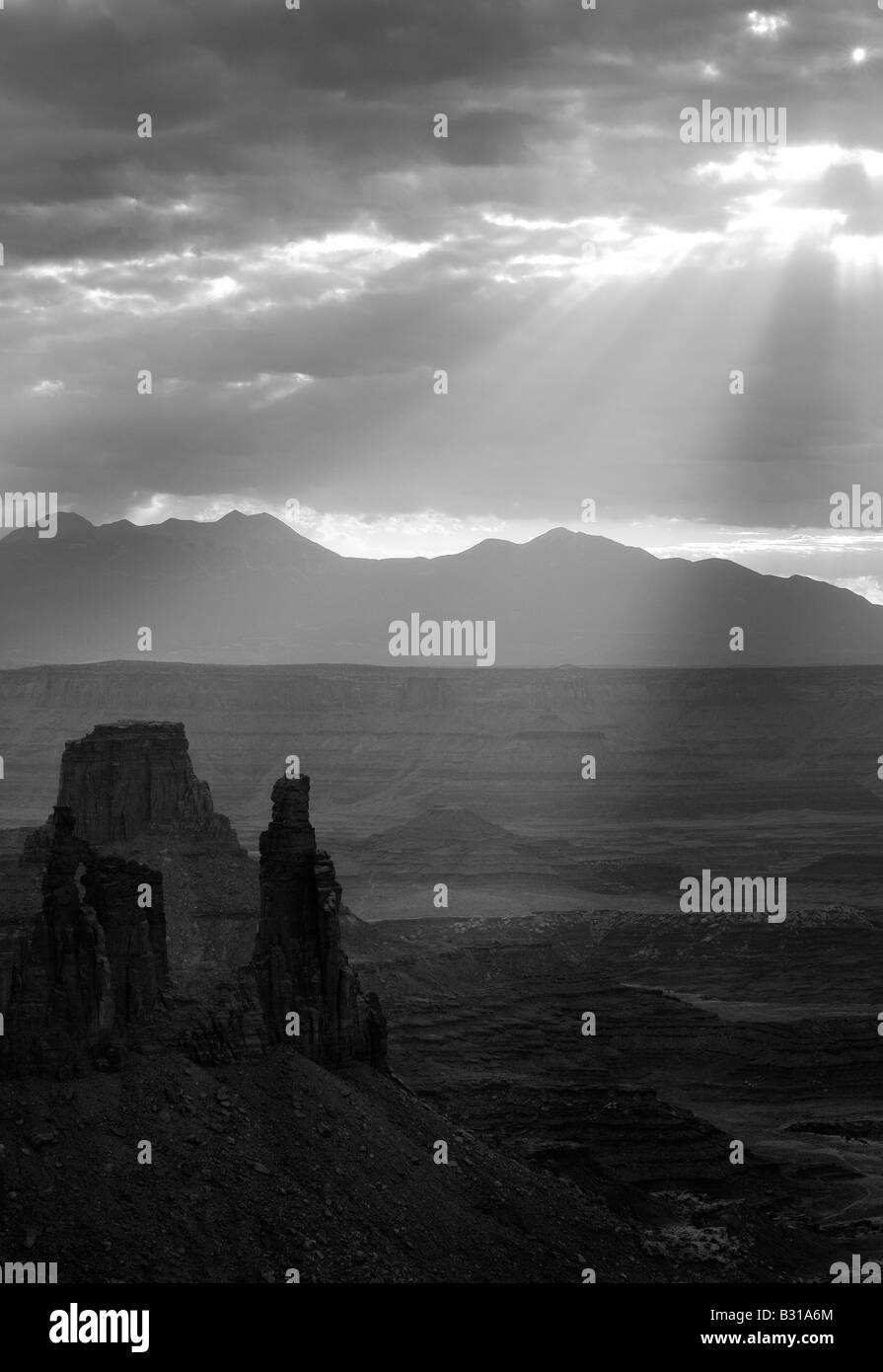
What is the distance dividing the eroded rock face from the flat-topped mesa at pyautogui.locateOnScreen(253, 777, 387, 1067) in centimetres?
438

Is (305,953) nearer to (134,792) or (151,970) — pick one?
(151,970)

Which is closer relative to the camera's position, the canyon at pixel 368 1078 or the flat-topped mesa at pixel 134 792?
the canyon at pixel 368 1078

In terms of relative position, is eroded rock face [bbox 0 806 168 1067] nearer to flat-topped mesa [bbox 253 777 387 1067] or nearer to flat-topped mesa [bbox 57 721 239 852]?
flat-topped mesa [bbox 253 777 387 1067]

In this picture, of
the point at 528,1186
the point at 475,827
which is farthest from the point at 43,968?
the point at 475,827

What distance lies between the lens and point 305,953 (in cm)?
6588

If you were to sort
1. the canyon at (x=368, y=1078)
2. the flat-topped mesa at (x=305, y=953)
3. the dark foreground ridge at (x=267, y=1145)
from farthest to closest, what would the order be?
1. the flat-topped mesa at (x=305, y=953)
2. the canyon at (x=368, y=1078)
3. the dark foreground ridge at (x=267, y=1145)

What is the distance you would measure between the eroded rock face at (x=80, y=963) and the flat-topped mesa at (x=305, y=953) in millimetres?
4379

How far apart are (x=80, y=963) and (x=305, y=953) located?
938 centimetres

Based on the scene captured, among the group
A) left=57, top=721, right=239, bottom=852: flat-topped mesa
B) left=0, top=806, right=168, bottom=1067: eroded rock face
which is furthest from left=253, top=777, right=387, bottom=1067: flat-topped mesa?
left=57, top=721, right=239, bottom=852: flat-topped mesa

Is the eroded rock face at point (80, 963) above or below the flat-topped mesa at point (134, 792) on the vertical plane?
below

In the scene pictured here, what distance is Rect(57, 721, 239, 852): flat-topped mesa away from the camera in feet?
348

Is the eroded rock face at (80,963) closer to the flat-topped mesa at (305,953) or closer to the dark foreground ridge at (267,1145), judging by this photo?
the dark foreground ridge at (267,1145)

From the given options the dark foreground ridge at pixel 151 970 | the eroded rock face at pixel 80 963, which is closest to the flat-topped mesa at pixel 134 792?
the dark foreground ridge at pixel 151 970

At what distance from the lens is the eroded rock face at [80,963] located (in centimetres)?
5688
